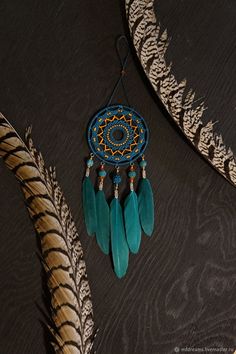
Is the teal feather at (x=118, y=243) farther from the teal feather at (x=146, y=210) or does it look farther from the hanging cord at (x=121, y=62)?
the hanging cord at (x=121, y=62)

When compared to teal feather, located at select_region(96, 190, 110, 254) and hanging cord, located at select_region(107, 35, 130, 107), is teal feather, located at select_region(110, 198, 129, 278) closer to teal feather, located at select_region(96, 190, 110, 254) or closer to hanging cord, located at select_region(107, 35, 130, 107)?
teal feather, located at select_region(96, 190, 110, 254)

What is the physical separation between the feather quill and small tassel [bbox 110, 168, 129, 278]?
5 cm

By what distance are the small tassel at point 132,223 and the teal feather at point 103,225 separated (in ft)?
0.10

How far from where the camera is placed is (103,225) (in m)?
0.70

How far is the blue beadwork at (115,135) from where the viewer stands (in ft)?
2.35

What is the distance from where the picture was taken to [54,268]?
26.7 inches

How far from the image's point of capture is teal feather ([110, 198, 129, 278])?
70 centimetres

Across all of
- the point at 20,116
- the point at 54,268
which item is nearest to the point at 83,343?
the point at 54,268

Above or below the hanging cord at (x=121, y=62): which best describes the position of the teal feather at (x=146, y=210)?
below

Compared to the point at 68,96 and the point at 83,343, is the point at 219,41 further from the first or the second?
the point at 83,343

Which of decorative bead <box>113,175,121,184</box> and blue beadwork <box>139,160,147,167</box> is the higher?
blue beadwork <box>139,160,147,167</box>

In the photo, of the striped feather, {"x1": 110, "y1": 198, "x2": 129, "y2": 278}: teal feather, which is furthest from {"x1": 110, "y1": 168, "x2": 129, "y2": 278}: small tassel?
the striped feather

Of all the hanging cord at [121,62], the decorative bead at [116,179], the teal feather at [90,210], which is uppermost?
the hanging cord at [121,62]

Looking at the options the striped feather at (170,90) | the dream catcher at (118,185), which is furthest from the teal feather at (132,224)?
the striped feather at (170,90)
